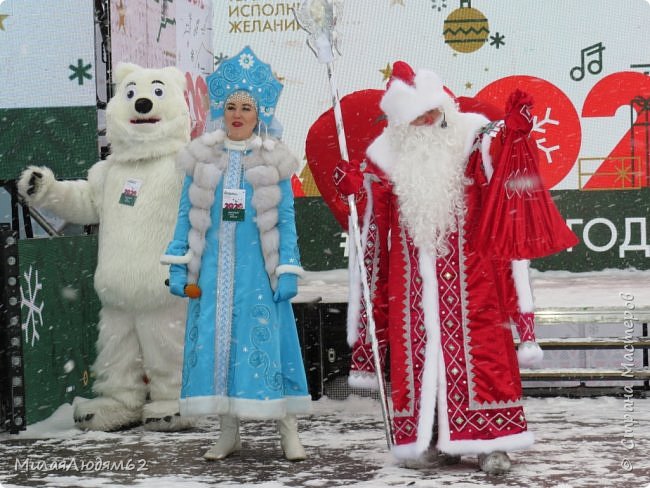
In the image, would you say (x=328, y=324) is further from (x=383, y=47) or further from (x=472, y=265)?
(x=383, y=47)

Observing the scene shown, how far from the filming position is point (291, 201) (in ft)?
14.5

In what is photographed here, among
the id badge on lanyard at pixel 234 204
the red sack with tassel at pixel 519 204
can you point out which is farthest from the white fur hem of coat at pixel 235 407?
the red sack with tassel at pixel 519 204

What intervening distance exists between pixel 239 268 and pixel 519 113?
1.28 meters

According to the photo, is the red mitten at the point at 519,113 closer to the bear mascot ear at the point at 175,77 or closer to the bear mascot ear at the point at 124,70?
the bear mascot ear at the point at 175,77

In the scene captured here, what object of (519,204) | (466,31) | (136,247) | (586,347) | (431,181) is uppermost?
(466,31)

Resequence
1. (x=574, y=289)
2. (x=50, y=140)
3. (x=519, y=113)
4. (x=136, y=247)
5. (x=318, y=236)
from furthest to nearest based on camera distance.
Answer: (x=318, y=236)
(x=574, y=289)
(x=50, y=140)
(x=136, y=247)
(x=519, y=113)

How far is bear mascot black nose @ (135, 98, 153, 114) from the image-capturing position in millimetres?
5184

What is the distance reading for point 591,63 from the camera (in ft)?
25.0

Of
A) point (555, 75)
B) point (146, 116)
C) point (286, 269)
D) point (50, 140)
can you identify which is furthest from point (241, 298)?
point (555, 75)

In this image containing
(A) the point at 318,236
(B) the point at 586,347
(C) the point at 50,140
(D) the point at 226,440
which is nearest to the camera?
(D) the point at 226,440

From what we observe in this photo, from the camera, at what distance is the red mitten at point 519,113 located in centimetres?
399

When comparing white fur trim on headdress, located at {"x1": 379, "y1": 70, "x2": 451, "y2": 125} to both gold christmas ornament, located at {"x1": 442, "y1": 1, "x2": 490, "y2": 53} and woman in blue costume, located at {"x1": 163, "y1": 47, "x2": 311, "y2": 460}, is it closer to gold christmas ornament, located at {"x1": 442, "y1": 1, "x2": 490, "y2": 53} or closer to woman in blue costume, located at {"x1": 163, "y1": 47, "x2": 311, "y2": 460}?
woman in blue costume, located at {"x1": 163, "y1": 47, "x2": 311, "y2": 460}

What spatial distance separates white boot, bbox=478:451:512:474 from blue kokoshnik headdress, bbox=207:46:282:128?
1630 mm

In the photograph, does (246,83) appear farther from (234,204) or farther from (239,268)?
(239,268)
